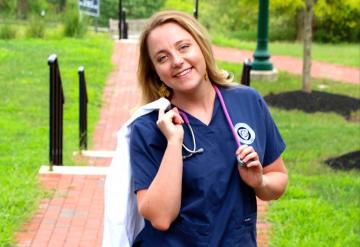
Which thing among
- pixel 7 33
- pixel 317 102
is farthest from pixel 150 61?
pixel 7 33

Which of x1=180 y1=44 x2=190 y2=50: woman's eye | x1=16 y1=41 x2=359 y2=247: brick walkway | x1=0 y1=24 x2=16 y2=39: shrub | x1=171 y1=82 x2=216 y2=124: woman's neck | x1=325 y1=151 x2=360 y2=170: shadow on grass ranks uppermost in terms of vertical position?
x1=180 y1=44 x2=190 y2=50: woman's eye

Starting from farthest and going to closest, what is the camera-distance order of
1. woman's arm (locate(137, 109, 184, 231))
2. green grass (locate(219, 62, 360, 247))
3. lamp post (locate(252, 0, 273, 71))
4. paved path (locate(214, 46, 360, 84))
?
paved path (locate(214, 46, 360, 84)), lamp post (locate(252, 0, 273, 71)), green grass (locate(219, 62, 360, 247)), woman's arm (locate(137, 109, 184, 231))

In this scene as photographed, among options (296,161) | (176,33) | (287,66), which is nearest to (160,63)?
(176,33)

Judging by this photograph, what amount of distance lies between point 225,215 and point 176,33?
0.57m

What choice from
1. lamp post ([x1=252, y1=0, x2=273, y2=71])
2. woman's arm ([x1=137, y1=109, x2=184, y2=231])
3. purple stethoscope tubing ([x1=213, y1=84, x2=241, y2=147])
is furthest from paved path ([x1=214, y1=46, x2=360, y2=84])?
woman's arm ([x1=137, y1=109, x2=184, y2=231])

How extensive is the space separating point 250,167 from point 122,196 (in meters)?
0.40

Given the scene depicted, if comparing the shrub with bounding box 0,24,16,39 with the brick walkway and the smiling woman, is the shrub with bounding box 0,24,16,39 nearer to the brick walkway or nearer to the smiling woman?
the brick walkway

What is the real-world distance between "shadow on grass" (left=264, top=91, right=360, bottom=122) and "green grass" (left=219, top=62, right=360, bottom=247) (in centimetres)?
110

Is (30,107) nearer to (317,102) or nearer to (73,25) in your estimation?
(317,102)

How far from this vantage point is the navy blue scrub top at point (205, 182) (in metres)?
2.44

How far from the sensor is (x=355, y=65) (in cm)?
2016

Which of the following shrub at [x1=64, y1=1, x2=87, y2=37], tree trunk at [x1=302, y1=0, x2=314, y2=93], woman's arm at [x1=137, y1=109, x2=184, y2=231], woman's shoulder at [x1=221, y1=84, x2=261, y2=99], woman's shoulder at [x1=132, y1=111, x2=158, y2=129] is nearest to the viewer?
woman's arm at [x1=137, y1=109, x2=184, y2=231]

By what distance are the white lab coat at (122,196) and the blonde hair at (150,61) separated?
0.13 meters

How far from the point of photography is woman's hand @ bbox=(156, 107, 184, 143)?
7.84 feet
